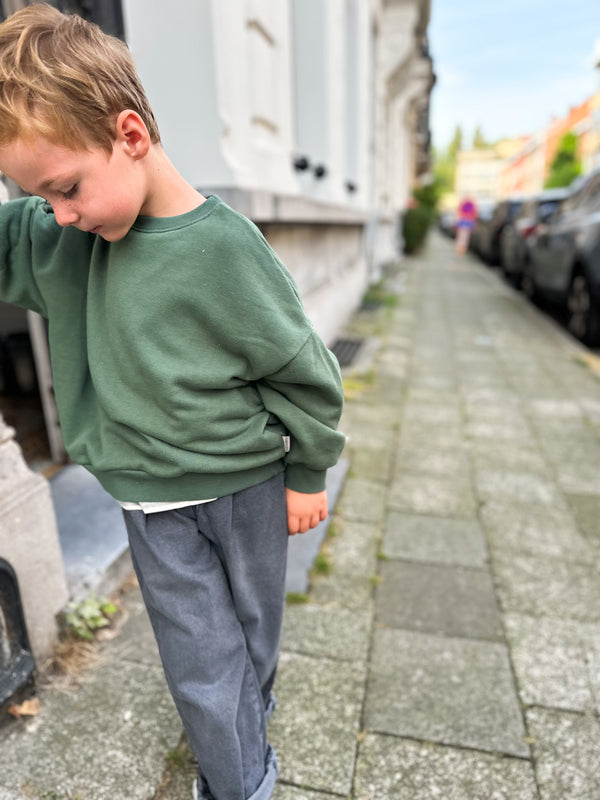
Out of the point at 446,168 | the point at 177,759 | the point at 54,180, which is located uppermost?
the point at 446,168

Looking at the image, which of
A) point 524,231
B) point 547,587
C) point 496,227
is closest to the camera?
point 547,587

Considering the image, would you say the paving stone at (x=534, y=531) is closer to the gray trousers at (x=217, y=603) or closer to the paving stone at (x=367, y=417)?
the paving stone at (x=367, y=417)

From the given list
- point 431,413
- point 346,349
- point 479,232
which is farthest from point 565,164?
point 431,413

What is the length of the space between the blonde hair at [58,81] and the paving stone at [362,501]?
235 centimetres

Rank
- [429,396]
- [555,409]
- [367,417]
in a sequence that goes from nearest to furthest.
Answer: [367,417] → [555,409] → [429,396]

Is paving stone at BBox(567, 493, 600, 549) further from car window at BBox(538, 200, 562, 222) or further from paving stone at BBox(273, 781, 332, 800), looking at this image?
car window at BBox(538, 200, 562, 222)

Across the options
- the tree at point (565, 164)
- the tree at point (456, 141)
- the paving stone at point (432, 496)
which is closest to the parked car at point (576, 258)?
the paving stone at point (432, 496)

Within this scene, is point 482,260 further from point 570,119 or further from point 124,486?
point 570,119

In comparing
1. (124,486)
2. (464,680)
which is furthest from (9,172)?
(464,680)

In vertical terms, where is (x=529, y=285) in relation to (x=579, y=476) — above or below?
above

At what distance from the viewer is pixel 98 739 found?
5.41ft

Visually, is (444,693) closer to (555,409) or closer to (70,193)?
(70,193)

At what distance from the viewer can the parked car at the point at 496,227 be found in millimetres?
14406

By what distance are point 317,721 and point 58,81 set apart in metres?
1.68
